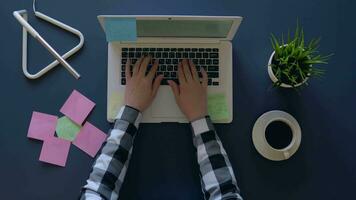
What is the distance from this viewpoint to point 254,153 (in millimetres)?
991

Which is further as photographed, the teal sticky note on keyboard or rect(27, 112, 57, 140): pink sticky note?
rect(27, 112, 57, 140): pink sticky note

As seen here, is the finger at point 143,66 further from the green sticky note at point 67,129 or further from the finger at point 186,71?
the green sticky note at point 67,129

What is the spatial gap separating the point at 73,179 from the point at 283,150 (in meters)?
0.52

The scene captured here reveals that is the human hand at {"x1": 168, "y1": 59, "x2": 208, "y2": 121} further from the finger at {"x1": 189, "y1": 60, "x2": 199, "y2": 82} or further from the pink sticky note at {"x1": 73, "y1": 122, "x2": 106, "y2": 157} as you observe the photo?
the pink sticky note at {"x1": 73, "y1": 122, "x2": 106, "y2": 157}

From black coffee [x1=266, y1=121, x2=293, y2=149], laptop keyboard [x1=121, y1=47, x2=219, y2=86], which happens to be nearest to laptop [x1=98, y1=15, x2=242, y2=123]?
laptop keyboard [x1=121, y1=47, x2=219, y2=86]

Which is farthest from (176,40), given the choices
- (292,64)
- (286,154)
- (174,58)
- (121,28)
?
(286,154)

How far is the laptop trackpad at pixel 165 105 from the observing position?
99 centimetres

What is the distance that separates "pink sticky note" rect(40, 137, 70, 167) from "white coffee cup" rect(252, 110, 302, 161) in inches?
18.7

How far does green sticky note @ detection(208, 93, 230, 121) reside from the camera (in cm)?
99

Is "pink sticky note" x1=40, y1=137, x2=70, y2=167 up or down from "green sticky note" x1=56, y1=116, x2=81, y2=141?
down

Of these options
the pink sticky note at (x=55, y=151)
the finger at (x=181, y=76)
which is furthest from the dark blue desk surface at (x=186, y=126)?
the finger at (x=181, y=76)

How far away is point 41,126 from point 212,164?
44 cm

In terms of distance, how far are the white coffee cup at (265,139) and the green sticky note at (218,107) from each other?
8 cm

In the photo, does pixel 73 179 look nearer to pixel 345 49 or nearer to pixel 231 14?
pixel 231 14
